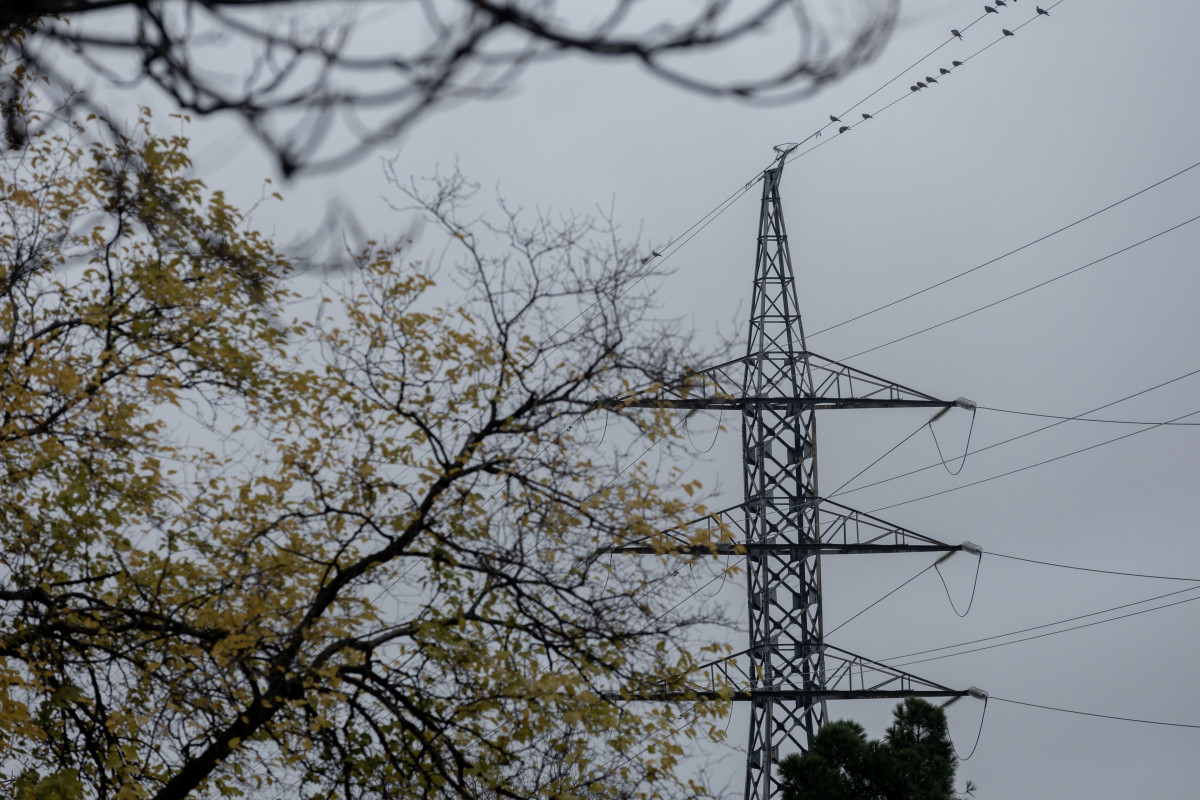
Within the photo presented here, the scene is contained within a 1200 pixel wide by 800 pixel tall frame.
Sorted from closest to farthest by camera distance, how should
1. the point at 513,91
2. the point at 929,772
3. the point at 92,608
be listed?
the point at 513,91, the point at 92,608, the point at 929,772

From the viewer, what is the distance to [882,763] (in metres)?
14.9

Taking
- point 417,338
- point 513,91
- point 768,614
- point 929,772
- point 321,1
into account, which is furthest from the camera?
point 768,614

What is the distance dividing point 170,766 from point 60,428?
266 cm

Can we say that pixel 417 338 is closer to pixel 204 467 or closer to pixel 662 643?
pixel 204 467

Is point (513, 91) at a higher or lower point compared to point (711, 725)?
lower

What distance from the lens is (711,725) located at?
909cm

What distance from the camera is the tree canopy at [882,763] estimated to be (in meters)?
14.8

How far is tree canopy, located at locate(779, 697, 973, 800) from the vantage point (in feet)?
48.5

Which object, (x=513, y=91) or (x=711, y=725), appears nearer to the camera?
(x=513, y=91)

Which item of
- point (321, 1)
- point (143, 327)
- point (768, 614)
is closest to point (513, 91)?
point (321, 1)

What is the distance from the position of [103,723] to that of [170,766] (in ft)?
1.94

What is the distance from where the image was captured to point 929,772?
48.6 ft

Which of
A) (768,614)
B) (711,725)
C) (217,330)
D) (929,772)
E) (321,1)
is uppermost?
(768,614)

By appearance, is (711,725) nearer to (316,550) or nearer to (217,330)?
(316,550)
